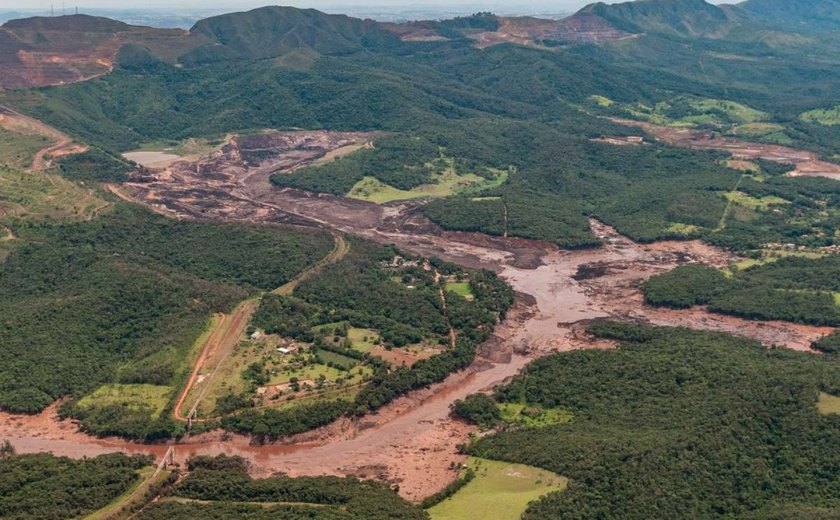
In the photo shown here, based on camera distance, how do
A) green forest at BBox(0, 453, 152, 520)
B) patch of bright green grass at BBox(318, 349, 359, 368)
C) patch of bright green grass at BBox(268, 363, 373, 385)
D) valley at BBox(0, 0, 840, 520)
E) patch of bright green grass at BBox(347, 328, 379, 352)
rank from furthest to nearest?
Result: 1. patch of bright green grass at BBox(347, 328, 379, 352)
2. patch of bright green grass at BBox(318, 349, 359, 368)
3. patch of bright green grass at BBox(268, 363, 373, 385)
4. valley at BBox(0, 0, 840, 520)
5. green forest at BBox(0, 453, 152, 520)

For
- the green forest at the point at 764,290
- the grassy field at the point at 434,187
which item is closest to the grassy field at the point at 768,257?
the green forest at the point at 764,290

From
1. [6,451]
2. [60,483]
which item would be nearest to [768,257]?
[60,483]

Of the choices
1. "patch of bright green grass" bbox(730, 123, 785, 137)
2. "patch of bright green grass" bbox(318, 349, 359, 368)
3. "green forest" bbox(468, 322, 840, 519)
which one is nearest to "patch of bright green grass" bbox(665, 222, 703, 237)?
"green forest" bbox(468, 322, 840, 519)

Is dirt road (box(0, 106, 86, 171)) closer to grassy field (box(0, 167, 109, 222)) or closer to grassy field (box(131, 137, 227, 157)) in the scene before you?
grassy field (box(0, 167, 109, 222))

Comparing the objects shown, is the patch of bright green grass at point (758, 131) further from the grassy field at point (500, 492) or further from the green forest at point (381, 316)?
the grassy field at point (500, 492)

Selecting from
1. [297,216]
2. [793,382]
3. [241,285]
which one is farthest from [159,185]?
[793,382]
